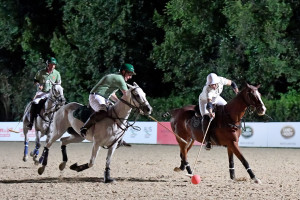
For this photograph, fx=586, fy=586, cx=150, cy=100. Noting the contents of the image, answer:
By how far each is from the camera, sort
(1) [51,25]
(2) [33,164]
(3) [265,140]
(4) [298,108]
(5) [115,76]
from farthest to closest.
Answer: (1) [51,25] → (4) [298,108] → (3) [265,140] → (2) [33,164] → (5) [115,76]

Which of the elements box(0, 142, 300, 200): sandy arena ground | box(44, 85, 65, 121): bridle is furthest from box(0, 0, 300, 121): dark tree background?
box(44, 85, 65, 121): bridle

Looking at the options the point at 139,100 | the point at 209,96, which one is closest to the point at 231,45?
the point at 209,96

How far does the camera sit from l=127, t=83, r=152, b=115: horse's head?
10594mm

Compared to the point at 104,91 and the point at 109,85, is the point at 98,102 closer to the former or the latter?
the point at 104,91

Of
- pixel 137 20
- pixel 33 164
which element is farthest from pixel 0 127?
pixel 33 164

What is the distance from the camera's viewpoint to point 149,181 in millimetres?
11398

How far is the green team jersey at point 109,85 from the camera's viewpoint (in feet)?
36.0

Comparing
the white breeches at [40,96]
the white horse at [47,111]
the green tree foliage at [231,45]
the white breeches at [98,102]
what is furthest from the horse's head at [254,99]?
the green tree foliage at [231,45]

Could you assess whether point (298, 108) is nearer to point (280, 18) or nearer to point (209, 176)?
point (280, 18)

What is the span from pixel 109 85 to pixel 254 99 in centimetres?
277

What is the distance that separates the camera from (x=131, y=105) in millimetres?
10859

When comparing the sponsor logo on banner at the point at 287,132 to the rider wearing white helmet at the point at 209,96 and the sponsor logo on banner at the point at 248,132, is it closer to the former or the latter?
the sponsor logo on banner at the point at 248,132

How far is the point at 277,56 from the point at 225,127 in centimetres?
1648

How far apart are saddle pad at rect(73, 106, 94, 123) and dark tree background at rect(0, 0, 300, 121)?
14.9 m
